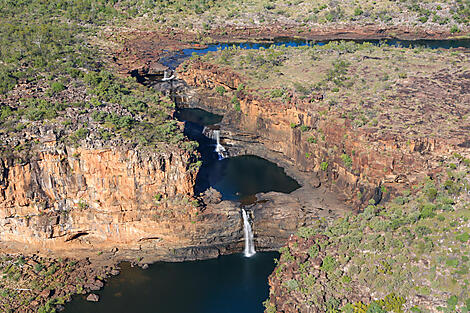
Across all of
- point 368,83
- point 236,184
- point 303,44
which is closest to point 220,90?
point 236,184

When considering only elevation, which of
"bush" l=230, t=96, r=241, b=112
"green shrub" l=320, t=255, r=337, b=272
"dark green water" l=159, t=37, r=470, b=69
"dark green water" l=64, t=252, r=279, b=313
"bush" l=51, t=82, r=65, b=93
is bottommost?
"dark green water" l=64, t=252, r=279, b=313

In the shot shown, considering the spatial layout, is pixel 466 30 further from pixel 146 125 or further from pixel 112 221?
pixel 112 221

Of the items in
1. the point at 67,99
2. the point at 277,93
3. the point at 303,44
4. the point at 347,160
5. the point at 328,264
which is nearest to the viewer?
the point at 328,264

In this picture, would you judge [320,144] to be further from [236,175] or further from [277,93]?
[236,175]

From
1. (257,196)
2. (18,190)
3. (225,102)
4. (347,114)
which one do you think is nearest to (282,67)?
(225,102)

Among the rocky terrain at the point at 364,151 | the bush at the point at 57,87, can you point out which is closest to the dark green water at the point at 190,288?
the rocky terrain at the point at 364,151

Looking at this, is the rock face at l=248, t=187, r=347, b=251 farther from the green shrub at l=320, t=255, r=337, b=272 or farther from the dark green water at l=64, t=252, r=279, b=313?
the green shrub at l=320, t=255, r=337, b=272

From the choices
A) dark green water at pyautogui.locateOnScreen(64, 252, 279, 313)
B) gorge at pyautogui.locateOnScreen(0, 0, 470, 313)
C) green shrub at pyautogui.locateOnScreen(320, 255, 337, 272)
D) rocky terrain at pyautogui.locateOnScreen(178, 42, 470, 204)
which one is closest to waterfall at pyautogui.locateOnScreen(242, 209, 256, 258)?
gorge at pyautogui.locateOnScreen(0, 0, 470, 313)
